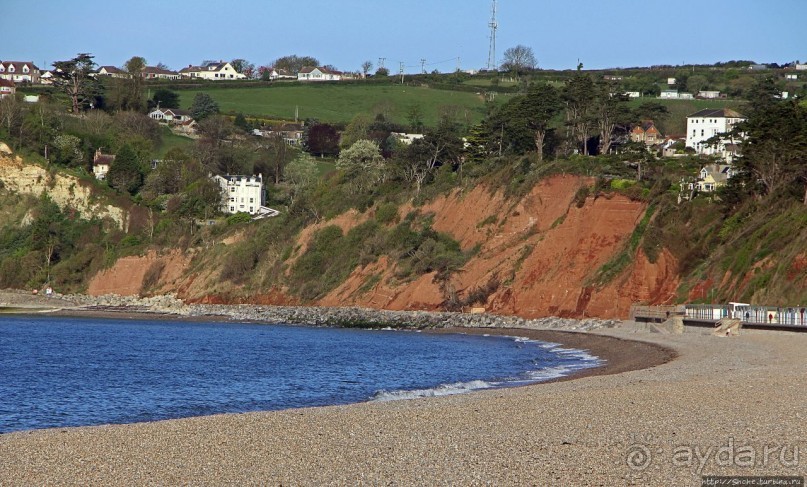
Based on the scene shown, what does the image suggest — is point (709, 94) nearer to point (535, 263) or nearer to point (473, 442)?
point (535, 263)

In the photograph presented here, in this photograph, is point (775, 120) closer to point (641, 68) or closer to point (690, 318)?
point (690, 318)

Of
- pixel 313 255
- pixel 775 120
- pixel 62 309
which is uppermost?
pixel 775 120

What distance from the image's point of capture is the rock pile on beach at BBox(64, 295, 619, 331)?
61.7 m

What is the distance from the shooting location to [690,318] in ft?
159

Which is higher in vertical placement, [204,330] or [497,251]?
[497,251]

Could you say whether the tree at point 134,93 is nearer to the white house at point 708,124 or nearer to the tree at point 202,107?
the tree at point 202,107

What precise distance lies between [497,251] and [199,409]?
44.6 metres

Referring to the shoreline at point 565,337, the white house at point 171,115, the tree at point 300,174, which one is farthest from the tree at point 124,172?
the white house at point 171,115

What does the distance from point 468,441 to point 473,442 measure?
0.49 ft

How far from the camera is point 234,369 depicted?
40938 mm

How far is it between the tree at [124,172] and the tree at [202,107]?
2960 cm

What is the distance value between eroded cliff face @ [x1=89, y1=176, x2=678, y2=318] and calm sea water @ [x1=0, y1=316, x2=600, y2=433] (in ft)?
27.2

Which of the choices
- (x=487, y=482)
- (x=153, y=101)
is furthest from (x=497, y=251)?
(x=153, y=101)

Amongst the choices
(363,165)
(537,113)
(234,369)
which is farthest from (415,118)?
(234,369)
